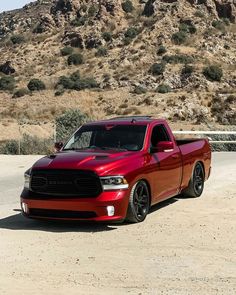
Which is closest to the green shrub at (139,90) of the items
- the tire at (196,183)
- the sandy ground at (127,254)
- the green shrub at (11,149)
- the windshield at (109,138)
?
the green shrub at (11,149)

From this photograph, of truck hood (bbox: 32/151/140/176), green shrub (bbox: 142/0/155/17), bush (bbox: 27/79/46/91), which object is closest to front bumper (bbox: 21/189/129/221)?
truck hood (bbox: 32/151/140/176)

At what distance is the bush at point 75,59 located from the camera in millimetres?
71125

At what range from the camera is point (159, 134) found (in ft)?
34.8

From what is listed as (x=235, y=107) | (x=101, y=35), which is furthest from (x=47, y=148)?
(x=101, y=35)

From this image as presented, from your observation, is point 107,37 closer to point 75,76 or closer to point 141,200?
point 75,76

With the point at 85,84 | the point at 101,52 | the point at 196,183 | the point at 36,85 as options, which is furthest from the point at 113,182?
the point at 101,52

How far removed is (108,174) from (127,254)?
1.60 meters

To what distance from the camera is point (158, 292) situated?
19.0ft

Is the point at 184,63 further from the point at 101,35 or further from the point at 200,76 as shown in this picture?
the point at 101,35

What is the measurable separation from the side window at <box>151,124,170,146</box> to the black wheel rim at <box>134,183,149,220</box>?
1208 millimetres

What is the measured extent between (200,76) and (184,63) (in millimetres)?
4811

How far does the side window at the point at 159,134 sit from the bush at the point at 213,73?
5170cm

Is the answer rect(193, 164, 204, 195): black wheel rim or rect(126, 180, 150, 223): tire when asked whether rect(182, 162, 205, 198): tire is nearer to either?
rect(193, 164, 204, 195): black wheel rim

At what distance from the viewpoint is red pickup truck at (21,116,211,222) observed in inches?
338
